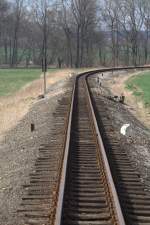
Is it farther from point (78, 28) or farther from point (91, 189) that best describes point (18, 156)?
point (78, 28)

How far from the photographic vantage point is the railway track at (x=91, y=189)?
29.9ft

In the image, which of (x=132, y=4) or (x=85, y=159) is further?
(x=132, y=4)

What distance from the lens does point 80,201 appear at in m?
10.1

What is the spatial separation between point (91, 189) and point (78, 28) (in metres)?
111

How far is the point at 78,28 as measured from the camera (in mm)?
119562

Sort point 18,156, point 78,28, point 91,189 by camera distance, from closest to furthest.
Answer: point 91,189
point 18,156
point 78,28

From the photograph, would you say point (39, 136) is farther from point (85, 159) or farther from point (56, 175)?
point (56, 175)

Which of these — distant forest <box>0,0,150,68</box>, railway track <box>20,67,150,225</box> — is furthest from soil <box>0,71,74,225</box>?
distant forest <box>0,0,150,68</box>

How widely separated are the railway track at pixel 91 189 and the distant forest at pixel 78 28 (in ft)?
337

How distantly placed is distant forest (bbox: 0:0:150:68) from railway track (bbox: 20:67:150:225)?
103m

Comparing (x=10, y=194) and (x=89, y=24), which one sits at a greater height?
(x=89, y=24)

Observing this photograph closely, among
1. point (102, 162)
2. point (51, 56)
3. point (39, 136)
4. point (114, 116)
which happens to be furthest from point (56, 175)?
point (51, 56)

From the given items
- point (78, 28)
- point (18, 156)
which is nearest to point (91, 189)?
point (18, 156)

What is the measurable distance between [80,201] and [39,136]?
7.76 meters
